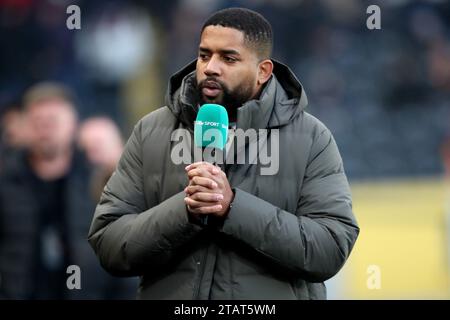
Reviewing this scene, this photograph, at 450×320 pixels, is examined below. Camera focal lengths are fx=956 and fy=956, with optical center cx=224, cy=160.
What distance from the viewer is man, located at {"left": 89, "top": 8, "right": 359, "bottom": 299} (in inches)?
92.8

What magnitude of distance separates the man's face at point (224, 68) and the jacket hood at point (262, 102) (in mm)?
50

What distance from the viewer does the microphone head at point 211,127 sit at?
2326mm

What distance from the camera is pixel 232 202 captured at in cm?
235

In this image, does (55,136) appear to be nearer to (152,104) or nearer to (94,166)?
(94,166)

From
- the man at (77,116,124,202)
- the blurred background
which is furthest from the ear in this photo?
the blurred background

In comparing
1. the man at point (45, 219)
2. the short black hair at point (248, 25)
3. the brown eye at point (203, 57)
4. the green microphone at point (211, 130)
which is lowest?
the man at point (45, 219)

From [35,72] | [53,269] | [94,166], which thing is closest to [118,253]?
[53,269]

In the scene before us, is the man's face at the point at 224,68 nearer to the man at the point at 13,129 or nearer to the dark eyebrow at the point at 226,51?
the dark eyebrow at the point at 226,51

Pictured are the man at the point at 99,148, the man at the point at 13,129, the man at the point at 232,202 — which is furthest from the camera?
A: the man at the point at 13,129

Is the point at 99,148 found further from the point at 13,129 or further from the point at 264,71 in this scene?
the point at 264,71

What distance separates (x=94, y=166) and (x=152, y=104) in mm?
3285

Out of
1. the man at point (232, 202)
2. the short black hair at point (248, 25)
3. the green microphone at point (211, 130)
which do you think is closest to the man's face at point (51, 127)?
the man at point (232, 202)

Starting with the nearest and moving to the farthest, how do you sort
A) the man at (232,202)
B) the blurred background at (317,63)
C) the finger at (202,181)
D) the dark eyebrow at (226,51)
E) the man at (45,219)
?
the finger at (202,181) < the man at (232,202) < the dark eyebrow at (226,51) < the man at (45,219) < the blurred background at (317,63)

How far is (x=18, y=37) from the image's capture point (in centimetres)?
831
